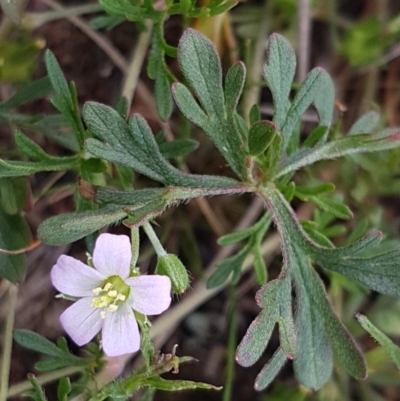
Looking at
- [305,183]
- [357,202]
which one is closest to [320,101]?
[305,183]

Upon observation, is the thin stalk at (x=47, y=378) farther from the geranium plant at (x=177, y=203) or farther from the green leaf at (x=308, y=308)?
the green leaf at (x=308, y=308)

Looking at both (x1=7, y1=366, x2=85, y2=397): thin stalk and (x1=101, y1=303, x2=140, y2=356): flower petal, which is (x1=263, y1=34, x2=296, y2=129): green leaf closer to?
(x1=101, y1=303, x2=140, y2=356): flower petal

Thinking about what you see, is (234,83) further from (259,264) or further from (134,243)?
(259,264)

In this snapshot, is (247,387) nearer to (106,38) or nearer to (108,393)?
(108,393)

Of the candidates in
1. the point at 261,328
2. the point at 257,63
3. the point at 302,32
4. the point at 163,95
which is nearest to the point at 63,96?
the point at 163,95

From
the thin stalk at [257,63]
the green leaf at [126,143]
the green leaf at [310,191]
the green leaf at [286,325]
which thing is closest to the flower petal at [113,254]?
the green leaf at [126,143]

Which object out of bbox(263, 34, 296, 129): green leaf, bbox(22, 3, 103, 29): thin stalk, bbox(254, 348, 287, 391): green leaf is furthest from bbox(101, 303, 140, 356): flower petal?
bbox(22, 3, 103, 29): thin stalk
